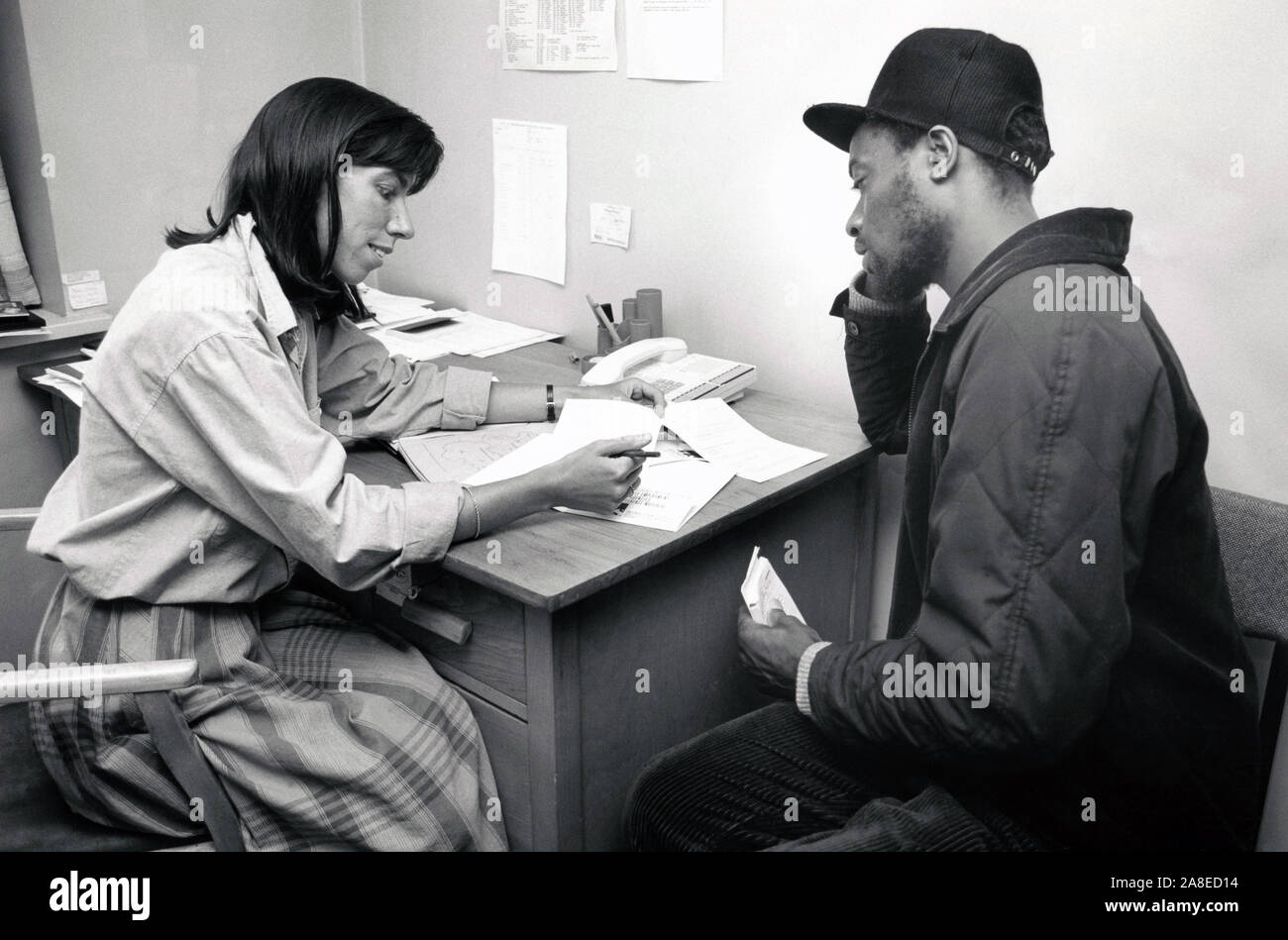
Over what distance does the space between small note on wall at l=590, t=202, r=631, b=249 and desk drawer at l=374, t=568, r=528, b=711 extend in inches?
40.0

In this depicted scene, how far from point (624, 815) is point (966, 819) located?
0.45 m

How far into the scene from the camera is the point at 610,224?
227cm

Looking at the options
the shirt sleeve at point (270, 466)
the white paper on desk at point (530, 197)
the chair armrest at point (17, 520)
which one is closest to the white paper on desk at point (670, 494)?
the shirt sleeve at point (270, 466)

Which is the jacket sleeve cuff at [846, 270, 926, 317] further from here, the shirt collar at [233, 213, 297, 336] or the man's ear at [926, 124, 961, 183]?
the shirt collar at [233, 213, 297, 336]

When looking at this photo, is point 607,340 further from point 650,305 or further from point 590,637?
point 590,637

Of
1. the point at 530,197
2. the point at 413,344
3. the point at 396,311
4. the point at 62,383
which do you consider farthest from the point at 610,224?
the point at 62,383

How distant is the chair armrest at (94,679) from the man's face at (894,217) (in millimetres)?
953

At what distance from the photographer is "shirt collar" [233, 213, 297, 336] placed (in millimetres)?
1390

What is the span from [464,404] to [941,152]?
88 cm

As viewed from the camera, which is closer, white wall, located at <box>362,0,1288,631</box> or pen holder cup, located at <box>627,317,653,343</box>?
white wall, located at <box>362,0,1288,631</box>

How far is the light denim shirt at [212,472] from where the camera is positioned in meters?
1.25

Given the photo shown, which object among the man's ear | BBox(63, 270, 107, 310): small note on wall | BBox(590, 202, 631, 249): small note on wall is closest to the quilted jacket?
the man's ear
